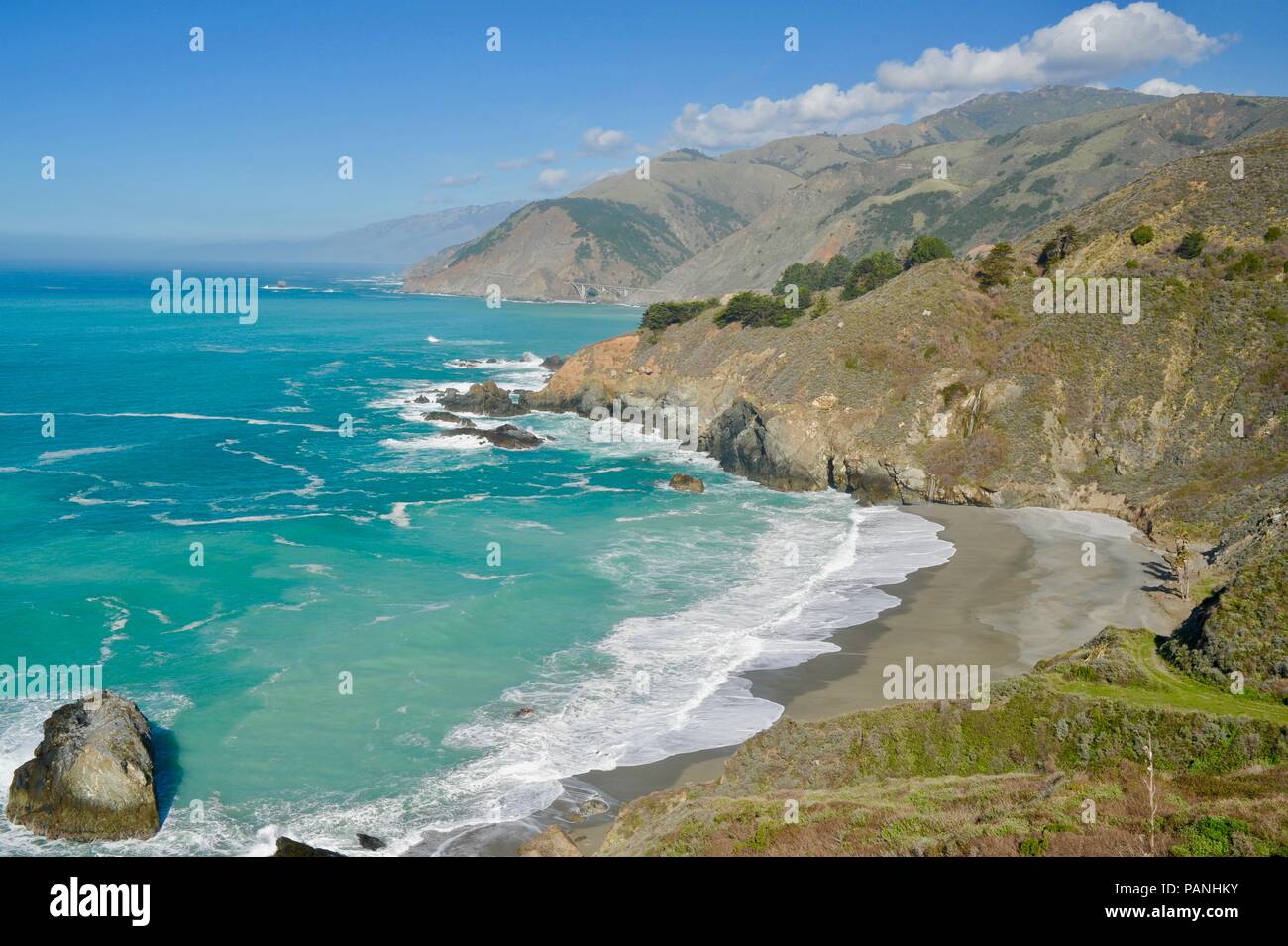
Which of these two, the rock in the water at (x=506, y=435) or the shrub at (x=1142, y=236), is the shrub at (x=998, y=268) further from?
the rock in the water at (x=506, y=435)

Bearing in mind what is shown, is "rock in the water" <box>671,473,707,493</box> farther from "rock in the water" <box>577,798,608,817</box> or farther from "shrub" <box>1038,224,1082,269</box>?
"rock in the water" <box>577,798,608,817</box>

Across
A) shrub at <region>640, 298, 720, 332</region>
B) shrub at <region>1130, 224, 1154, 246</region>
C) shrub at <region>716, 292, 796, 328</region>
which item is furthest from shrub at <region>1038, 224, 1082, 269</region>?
shrub at <region>640, 298, 720, 332</region>

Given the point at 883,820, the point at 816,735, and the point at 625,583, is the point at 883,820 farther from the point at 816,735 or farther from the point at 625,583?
the point at 625,583

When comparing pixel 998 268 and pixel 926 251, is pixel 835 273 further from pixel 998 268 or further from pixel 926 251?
pixel 998 268

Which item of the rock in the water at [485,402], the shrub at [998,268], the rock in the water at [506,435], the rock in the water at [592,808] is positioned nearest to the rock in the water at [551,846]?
the rock in the water at [592,808]

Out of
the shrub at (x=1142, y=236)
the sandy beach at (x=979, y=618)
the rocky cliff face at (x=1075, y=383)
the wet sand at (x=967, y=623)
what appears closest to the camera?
the wet sand at (x=967, y=623)

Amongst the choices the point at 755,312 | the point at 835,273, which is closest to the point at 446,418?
the point at 755,312
